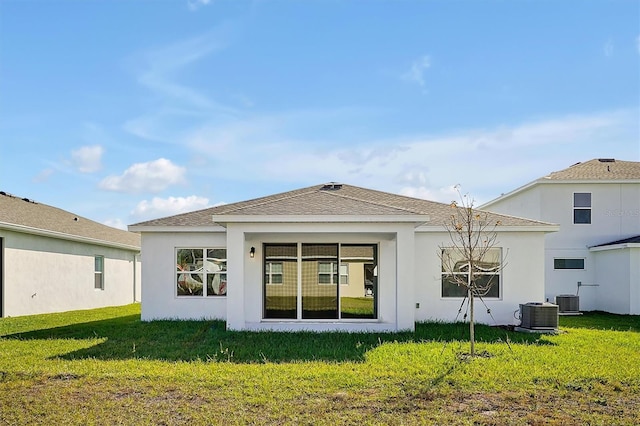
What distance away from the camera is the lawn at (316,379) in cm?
673

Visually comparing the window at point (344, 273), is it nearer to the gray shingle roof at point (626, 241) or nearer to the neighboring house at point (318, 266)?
the neighboring house at point (318, 266)

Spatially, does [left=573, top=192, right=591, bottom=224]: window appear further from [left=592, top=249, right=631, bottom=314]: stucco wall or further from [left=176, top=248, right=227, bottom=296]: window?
[left=176, top=248, right=227, bottom=296]: window

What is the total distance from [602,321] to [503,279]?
4270 millimetres

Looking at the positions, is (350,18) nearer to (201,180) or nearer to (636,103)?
(201,180)

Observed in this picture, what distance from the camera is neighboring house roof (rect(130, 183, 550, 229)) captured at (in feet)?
42.7

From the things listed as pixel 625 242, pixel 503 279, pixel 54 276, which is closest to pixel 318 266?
pixel 503 279

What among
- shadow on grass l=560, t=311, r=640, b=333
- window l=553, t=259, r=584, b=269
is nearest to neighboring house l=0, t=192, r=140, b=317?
shadow on grass l=560, t=311, r=640, b=333

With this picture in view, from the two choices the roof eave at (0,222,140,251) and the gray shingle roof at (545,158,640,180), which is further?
the gray shingle roof at (545,158,640,180)

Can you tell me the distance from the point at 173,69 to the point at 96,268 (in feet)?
41.0

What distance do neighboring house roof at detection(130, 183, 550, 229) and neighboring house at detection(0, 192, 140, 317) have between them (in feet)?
17.9

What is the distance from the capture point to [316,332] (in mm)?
13094

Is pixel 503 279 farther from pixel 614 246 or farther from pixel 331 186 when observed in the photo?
pixel 614 246

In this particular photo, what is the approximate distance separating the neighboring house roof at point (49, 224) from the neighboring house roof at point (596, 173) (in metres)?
17.6

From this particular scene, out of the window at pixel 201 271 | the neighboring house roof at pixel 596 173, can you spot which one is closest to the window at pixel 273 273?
the window at pixel 201 271
